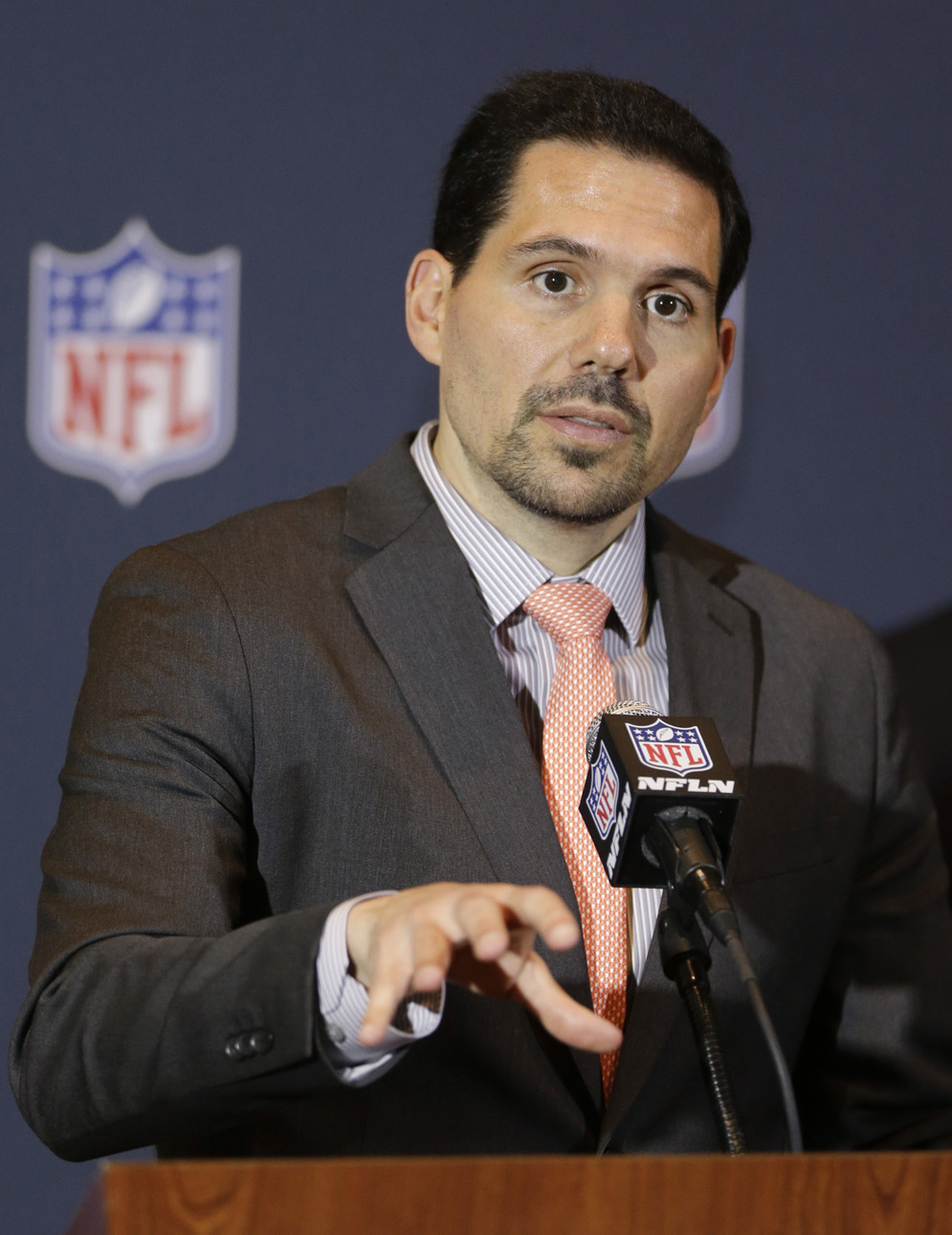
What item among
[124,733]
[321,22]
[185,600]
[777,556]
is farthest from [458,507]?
[321,22]

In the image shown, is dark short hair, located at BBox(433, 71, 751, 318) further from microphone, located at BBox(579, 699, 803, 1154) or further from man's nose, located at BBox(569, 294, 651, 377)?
microphone, located at BBox(579, 699, 803, 1154)

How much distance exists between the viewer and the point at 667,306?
183 cm

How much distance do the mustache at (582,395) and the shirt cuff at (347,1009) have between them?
811mm

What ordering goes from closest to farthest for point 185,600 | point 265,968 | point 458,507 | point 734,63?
point 265,968 → point 185,600 → point 458,507 → point 734,63

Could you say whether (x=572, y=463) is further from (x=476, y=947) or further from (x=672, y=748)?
(x=476, y=947)

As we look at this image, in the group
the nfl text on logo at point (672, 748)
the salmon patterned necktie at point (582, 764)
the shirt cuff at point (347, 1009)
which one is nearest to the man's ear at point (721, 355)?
the salmon patterned necktie at point (582, 764)

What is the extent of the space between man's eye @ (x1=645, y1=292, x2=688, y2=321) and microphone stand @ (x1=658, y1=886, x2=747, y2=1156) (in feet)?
2.95

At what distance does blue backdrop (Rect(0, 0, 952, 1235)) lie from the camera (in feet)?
6.99

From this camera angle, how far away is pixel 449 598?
172 centimetres

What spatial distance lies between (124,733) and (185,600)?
0.19m

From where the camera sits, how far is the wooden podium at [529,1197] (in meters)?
0.81

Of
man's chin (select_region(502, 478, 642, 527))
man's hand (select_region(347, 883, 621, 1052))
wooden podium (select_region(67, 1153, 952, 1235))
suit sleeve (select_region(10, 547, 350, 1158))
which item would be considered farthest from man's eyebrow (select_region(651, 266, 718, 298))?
wooden podium (select_region(67, 1153, 952, 1235))

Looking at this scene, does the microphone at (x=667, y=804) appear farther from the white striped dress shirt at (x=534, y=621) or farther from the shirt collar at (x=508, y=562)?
the shirt collar at (x=508, y=562)

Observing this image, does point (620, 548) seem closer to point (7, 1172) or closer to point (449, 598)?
point (449, 598)
